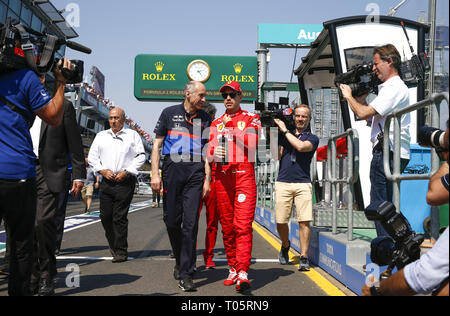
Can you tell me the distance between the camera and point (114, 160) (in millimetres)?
6004

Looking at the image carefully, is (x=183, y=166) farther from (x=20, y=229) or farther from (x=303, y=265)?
(x=20, y=229)

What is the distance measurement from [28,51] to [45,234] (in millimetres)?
1907

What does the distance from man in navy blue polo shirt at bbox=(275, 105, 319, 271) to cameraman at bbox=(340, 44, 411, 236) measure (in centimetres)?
151

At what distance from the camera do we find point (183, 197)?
15.0 ft

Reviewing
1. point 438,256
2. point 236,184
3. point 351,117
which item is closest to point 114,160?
point 236,184

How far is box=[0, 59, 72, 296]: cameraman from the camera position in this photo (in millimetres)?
2697

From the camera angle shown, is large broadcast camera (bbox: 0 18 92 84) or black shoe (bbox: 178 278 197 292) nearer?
large broadcast camera (bbox: 0 18 92 84)

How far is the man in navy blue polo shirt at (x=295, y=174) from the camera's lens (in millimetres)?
5348

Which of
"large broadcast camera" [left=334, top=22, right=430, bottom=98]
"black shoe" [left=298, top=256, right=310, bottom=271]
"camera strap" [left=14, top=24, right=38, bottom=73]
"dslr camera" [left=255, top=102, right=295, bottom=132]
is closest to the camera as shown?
"camera strap" [left=14, top=24, right=38, bottom=73]

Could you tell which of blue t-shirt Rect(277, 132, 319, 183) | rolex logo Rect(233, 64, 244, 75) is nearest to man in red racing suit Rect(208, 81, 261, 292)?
blue t-shirt Rect(277, 132, 319, 183)

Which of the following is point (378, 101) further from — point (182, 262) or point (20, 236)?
point (20, 236)

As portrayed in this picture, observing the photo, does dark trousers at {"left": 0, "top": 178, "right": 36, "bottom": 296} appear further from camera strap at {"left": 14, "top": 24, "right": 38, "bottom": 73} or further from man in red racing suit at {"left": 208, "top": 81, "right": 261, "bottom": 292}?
man in red racing suit at {"left": 208, "top": 81, "right": 261, "bottom": 292}

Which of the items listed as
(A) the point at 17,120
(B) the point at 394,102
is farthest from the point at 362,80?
(A) the point at 17,120

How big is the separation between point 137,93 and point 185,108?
58.8ft
